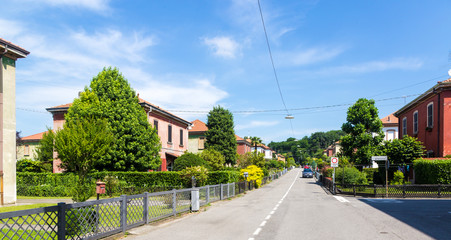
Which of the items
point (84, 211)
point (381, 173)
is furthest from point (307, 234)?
point (381, 173)

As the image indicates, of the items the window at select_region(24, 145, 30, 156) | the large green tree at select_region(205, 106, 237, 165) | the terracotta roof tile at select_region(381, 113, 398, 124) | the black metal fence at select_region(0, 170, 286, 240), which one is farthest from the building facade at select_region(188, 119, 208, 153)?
the black metal fence at select_region(0, 170, 286, 240)

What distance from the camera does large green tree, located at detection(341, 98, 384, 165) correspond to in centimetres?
3869

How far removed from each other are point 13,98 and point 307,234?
55.2 feet

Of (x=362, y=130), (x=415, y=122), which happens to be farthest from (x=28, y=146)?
(x=415, y=122)

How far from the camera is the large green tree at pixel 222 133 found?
51531mm

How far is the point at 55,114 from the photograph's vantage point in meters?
31.9

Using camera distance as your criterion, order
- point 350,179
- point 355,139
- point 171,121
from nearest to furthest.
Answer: point 350,179
point 171,121
point 355,139

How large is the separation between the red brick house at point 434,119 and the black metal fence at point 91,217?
2262 centimetres

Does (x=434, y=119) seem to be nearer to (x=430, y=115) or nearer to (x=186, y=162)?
(x=430, y=115)

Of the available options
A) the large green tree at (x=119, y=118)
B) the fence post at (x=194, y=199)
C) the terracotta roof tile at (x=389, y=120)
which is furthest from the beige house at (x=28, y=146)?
the terracotta roof tile at (x=389, y=120)

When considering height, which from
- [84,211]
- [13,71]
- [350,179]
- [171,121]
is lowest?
[350,179]

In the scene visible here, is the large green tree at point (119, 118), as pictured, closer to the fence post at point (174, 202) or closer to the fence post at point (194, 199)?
the fence post at point (194, 199)

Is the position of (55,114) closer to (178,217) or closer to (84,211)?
(178,217)

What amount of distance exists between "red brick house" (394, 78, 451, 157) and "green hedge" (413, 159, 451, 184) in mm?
2979
